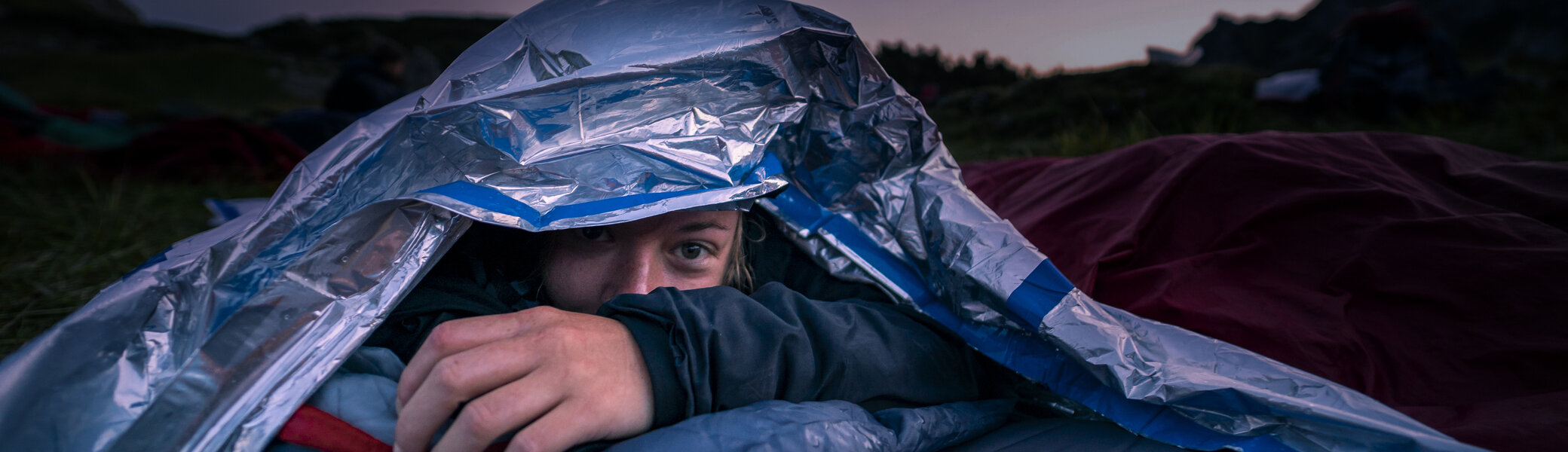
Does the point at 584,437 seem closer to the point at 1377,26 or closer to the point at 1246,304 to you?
the point at 1246,304

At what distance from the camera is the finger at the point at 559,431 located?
1.86ft

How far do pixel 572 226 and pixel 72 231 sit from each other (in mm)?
2595

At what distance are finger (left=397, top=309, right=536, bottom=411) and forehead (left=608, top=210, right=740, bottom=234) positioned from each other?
34cm

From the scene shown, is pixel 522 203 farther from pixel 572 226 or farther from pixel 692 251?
pixel 692 251

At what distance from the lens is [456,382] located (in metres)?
0.55

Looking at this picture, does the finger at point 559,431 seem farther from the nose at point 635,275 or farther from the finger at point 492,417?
the nose at point 635,275

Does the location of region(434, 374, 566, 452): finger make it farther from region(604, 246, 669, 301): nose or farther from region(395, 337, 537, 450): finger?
region(604, 246, 669, 301): nose

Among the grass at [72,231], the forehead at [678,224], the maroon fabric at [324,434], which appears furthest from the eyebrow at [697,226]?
the grass at [72,231]

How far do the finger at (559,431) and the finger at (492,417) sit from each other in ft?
0.04

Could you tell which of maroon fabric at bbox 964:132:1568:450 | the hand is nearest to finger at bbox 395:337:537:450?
the hand

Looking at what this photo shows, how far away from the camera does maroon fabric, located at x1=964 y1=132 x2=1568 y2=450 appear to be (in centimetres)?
88

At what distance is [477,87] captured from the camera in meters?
0.88

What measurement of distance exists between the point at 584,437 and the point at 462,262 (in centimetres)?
51

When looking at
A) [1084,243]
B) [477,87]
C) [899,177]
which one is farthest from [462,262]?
[1084,243]
